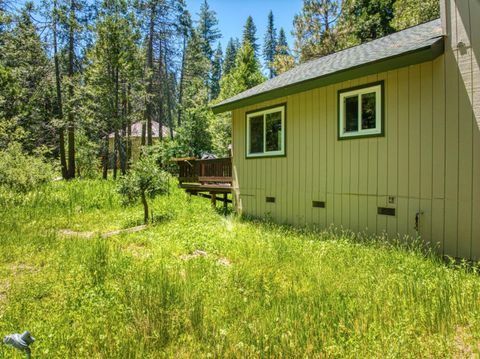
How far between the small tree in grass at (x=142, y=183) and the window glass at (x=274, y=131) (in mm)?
3105

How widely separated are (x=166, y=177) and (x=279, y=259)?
5084 mm

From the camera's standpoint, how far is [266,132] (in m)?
8.63

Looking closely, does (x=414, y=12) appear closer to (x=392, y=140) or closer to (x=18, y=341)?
(x=392, y=140)

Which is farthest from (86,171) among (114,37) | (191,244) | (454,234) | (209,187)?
(454,234)

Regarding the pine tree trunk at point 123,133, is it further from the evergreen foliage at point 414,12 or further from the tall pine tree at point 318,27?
the evergreen foliage at point 414,12

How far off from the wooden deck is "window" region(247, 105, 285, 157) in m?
1.25

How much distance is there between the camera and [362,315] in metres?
2.99

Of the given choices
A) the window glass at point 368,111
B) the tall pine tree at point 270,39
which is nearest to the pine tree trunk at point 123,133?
the window glass at point 368,111

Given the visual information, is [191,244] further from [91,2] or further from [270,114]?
[91,2]

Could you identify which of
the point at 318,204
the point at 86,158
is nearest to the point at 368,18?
the point at 318,204

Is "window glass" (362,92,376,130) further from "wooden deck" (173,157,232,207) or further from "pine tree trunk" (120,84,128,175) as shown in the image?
"pine tree trunk" (120,84,128,175)

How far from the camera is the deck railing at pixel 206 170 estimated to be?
1009cm

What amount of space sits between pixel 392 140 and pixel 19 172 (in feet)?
36.3

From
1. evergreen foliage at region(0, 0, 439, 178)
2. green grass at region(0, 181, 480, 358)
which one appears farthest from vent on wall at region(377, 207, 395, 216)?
evergreen foliage at region(0, 0, 439, 178)
